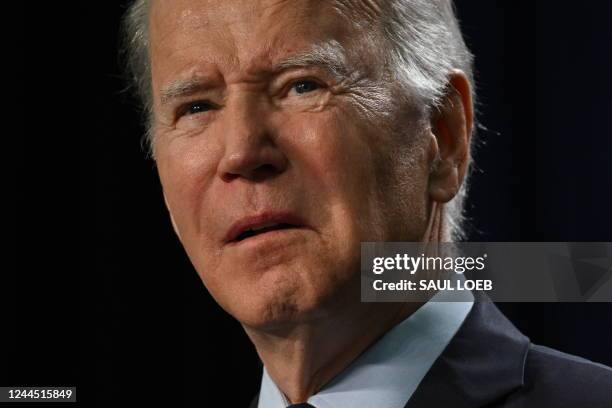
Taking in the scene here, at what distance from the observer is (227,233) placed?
175 cm

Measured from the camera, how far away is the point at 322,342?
180 centimetres

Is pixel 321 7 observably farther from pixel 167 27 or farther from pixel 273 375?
pixel 273 375

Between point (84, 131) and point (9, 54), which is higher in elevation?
point (9, 54)

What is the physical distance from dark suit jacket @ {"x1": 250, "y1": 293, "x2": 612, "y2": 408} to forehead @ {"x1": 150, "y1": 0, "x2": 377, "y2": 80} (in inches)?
23.0

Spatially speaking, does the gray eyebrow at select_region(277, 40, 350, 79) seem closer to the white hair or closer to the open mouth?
the white hair

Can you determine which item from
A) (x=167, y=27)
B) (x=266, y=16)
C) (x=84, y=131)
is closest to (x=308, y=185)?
(x=266, y=16)

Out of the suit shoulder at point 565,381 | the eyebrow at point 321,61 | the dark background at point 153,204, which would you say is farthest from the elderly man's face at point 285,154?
the dark background at point 153,204

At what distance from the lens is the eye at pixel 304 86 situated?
1774 millimetres

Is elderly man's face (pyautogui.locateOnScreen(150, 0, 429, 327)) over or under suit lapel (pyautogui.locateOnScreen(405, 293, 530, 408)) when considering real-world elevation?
over

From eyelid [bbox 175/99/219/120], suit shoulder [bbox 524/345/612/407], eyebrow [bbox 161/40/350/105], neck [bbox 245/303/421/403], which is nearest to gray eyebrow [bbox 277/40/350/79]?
eyebrow [bbox 161/40/350/105]

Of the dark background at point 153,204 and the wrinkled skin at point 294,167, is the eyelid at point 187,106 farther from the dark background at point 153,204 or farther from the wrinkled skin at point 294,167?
the dark background at point 153,204

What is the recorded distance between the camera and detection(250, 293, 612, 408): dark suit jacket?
173 cm

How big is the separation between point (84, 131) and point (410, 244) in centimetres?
136

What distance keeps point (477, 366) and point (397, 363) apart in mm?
140
